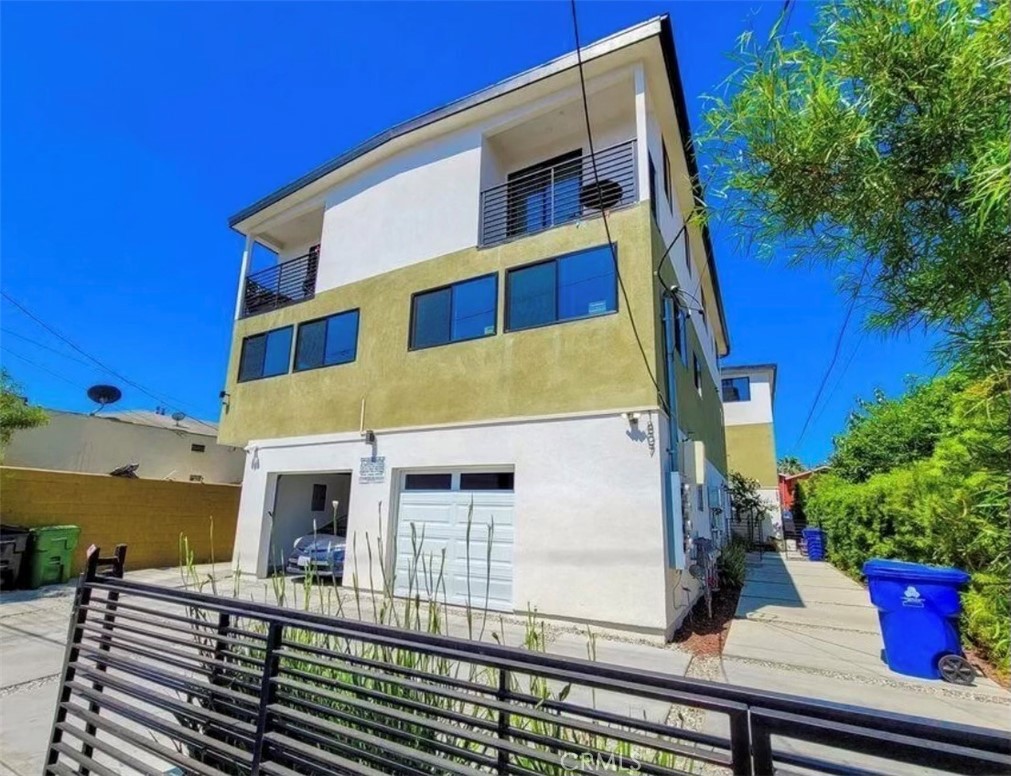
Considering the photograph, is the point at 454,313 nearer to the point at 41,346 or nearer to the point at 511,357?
the point at 511,357

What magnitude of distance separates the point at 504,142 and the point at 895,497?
1021cm

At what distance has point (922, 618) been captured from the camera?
16.4 ft

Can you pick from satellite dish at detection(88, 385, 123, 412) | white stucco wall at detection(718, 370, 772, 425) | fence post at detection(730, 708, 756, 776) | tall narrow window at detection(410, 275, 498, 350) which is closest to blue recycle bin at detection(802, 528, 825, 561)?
white stucco wall at detection(718, 370, 772, 425)

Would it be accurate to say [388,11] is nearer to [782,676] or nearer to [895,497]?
[782,676]

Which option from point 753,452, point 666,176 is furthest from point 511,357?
point 753,452

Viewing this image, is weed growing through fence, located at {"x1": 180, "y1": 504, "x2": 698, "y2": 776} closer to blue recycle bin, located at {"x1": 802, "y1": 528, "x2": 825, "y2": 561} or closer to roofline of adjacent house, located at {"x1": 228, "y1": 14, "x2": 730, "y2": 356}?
roofline of adjacent house, located at {"x1": 228, "y1": 14, "x2": 730, "y2": 356}

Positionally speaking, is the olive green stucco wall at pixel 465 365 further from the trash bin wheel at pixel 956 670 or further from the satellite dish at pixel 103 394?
the satellite dish at pixel 103 394

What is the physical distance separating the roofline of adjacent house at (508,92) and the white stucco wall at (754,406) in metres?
12.4

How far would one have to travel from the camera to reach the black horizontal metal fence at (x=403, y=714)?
121 centimetres

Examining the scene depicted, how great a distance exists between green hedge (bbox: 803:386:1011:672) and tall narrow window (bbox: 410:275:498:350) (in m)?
6.47

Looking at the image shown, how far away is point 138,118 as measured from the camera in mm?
9969

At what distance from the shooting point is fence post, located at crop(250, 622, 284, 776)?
7.04 ft

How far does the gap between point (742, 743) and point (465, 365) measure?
7672 mm

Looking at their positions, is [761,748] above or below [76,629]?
above
